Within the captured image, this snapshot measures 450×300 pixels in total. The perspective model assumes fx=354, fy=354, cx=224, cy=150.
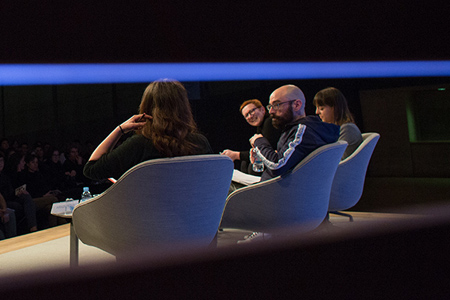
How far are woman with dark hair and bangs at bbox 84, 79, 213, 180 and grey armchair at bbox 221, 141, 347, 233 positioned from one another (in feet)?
1.15

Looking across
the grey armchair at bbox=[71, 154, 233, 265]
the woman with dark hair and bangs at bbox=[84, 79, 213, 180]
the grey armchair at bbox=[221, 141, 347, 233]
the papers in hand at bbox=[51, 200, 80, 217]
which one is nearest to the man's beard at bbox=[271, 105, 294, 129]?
the grey armchair at bbox=[221, 141, 347, 233]

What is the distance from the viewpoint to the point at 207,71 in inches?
17.7

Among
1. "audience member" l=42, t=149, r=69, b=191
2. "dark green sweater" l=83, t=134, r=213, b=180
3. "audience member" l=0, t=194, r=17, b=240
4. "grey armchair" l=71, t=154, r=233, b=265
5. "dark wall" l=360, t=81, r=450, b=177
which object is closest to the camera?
"grey armchair" l=71, t=154, r=233, b=265

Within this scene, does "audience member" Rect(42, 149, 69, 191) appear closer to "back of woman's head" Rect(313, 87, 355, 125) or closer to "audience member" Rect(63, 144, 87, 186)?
"audience member" Rect(63, 144, 87, 186)

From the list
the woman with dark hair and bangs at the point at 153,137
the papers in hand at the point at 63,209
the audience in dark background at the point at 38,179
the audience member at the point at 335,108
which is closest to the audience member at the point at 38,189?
the audience in dark background at the point at 38,179

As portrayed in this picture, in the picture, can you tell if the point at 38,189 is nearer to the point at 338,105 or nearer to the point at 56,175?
the point at 56,175

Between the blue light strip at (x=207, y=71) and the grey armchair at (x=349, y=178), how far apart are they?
5.85ft

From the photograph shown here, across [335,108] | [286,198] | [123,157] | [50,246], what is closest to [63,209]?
[50,246]

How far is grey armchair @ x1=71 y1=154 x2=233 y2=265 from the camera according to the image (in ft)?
3.56

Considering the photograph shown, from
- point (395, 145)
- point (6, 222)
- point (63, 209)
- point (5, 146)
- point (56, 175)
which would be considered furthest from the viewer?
point (395, 145)

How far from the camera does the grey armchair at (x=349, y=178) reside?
2.27 metres

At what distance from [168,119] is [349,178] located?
1.40m
